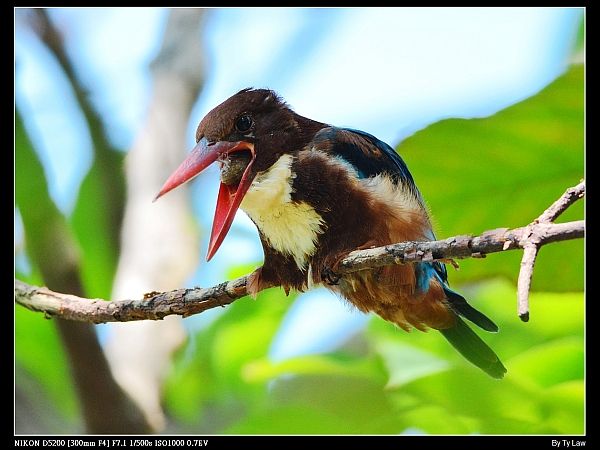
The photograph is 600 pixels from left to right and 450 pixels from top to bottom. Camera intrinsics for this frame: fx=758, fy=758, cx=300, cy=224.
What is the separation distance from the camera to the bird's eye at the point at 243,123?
96.6 inches

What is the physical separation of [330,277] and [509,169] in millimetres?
618

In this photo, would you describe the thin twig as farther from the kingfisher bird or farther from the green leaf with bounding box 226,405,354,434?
the green leaf with bounding box 226,405,354,434

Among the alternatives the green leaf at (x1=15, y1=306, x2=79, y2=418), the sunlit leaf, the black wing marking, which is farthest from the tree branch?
the sunlit leaf

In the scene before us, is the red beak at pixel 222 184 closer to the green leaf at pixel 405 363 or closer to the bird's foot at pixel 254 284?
the bird's foot at pixel 254 284

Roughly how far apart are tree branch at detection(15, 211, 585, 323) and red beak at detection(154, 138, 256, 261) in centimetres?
14

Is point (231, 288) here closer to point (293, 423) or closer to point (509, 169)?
point (293, 423)

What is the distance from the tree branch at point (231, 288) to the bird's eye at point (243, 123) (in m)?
0.53

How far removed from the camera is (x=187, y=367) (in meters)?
3.47

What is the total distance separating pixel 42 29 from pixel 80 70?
1.08 ft

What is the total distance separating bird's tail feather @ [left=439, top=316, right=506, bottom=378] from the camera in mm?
2424

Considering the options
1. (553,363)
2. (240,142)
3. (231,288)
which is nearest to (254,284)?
(231,288)
